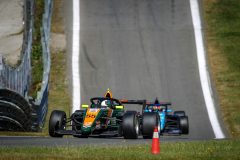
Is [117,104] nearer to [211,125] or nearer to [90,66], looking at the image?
[211,125]

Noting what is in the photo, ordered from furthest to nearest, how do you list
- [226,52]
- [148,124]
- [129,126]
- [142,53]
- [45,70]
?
[142,53] → [226,52] → [45,70] → [148,124] → [129,126]

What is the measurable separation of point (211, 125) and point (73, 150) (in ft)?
53.4

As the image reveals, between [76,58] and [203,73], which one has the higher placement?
[76,58]

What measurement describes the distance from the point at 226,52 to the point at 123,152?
24643mm

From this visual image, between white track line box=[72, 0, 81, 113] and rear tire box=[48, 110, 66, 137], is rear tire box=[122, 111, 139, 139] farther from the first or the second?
white track line box=[72, 0, 81, 113]

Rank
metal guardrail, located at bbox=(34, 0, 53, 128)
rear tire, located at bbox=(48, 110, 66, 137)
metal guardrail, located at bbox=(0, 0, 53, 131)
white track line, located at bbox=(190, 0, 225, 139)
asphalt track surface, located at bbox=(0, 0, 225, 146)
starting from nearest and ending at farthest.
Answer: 1. rear tire, located at bbox=(48, 110, 66, 137)
2. metal guardrail, located at bbox=(0, 0, 53, 131)
3. metal guardrail, located at bbox=(34, 0, 53, 128)
4. white track line, located at bbox=(190, 0, 225, 139)
5. asphalt track surface, located at bbox=(0, 0, 225, 146)

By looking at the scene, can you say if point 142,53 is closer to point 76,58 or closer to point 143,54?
point 143,54

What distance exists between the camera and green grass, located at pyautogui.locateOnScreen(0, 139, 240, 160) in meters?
13.5

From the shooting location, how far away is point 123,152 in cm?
1477

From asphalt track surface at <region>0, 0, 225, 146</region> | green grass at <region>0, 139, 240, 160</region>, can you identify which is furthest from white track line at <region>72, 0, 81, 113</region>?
green grass at <region>0, 139, 240, 160</region>

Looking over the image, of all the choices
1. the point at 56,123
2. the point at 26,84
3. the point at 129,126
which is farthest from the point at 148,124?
the point at 26,84

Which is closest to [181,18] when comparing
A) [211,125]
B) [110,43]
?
[110,43]

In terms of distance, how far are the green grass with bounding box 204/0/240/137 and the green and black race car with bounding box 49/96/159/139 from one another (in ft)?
28.1

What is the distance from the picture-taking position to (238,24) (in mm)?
41938
